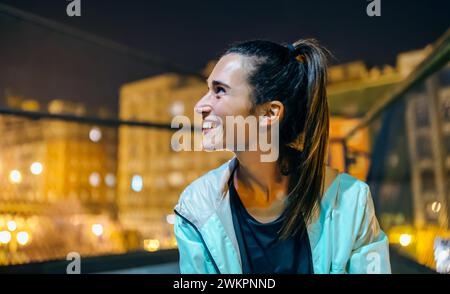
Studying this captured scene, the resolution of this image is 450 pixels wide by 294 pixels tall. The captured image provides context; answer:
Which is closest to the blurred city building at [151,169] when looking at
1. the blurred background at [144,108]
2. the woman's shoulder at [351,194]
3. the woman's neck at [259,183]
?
the blurred background at [144,108]

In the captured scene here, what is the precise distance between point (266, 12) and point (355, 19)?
1.16 ft

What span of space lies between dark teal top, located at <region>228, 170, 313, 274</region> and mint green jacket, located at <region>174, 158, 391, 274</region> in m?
0.02

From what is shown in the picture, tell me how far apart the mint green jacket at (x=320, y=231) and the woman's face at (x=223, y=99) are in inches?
4.2

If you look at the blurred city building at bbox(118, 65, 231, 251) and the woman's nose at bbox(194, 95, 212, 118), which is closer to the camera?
the woman's nose at bbox(194, 95, 212, 118)

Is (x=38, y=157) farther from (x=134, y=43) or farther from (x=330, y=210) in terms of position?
(x=330, y=210)

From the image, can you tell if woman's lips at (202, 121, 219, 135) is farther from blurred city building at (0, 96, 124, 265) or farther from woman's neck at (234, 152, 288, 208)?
blurred city building at (0, 96, 124, 265)

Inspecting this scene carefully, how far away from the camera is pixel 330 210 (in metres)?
0.94

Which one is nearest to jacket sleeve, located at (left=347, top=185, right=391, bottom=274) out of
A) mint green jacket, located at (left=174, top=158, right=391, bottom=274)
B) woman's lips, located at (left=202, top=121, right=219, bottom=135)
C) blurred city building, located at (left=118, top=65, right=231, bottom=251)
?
mint green jacket, located at (left=174, top=158, right=391, bottom=274)

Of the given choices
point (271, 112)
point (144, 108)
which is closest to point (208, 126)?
point (271, 112)

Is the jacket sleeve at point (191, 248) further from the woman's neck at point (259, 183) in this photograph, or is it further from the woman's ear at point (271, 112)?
the woman's ear at point (271, 112)

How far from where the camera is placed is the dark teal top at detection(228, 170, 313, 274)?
3.19 feet

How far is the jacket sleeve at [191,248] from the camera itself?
3.15 feet

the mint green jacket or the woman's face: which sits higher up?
the woman's face
